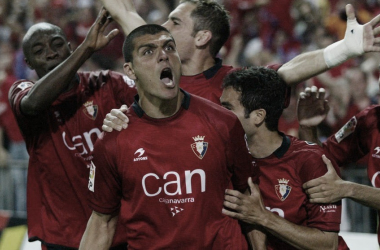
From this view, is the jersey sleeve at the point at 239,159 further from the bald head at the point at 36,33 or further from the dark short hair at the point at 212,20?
the bald head at the point at 36,33

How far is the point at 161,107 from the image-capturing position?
11.9ft

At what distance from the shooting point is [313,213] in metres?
3.80

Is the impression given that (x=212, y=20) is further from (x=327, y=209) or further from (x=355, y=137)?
(x=327, y=209)

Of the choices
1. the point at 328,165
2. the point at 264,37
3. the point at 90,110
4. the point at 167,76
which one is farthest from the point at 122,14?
the point at 264,37

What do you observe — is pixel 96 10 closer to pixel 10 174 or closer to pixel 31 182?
pixel 10 174

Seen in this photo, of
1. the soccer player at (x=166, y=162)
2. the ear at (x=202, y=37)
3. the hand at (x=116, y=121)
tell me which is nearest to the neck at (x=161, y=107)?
the soccer player at (x=166, y=162)

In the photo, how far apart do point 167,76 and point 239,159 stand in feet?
2.04

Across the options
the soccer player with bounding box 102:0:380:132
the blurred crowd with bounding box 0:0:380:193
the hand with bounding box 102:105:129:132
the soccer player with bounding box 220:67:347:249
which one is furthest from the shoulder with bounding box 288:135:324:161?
the blurred crowd with bounding box 0:0:380:193

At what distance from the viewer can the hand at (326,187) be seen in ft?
12.2

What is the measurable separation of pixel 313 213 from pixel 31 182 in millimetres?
2210

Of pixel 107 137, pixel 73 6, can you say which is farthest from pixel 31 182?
pixel 73 6

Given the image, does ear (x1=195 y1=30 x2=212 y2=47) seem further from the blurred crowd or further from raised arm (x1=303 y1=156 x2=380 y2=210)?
the blurred crowd

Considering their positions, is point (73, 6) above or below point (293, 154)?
above

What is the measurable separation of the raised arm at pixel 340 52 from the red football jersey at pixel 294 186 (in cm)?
55
